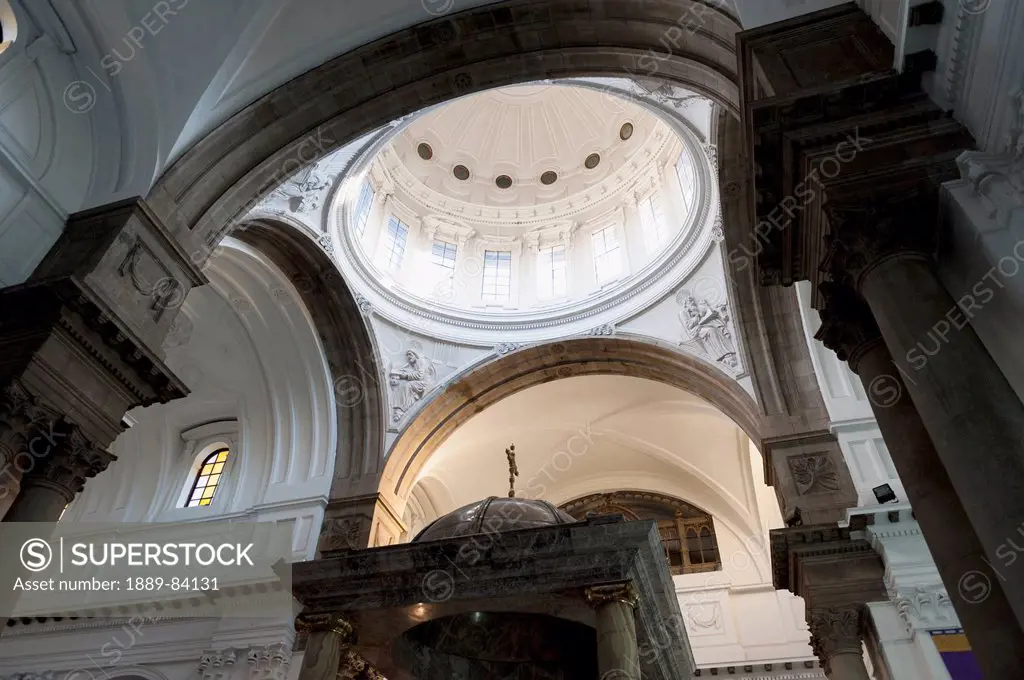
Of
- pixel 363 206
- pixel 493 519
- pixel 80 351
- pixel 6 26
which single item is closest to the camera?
pixel 80 351

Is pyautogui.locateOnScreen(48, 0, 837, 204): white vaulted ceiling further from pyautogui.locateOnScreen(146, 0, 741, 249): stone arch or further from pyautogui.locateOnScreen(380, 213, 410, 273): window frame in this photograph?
pyautogui.locateOnScreen(380, 213, 410, 273): window frame

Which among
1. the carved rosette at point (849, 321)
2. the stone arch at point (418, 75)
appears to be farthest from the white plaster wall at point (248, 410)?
the carved rosette at point (849, 321)

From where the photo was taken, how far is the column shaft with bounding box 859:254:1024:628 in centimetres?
299

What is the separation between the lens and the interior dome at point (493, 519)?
604cm

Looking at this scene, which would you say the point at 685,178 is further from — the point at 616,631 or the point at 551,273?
the point at 616,631

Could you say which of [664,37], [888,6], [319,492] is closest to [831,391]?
[664,37]

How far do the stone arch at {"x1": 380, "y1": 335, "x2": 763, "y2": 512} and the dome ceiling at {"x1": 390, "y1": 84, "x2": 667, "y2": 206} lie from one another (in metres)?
5.10

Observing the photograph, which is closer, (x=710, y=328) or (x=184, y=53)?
(x=184, y=53)

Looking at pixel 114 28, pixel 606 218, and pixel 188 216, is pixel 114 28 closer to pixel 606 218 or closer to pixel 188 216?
pixel 188 216

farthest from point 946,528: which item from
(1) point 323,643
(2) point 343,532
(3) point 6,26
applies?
(2) point 343,532

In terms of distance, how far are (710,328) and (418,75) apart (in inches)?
270

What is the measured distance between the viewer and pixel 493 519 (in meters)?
6.14

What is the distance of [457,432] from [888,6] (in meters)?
11.5

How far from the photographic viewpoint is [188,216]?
283 inches
